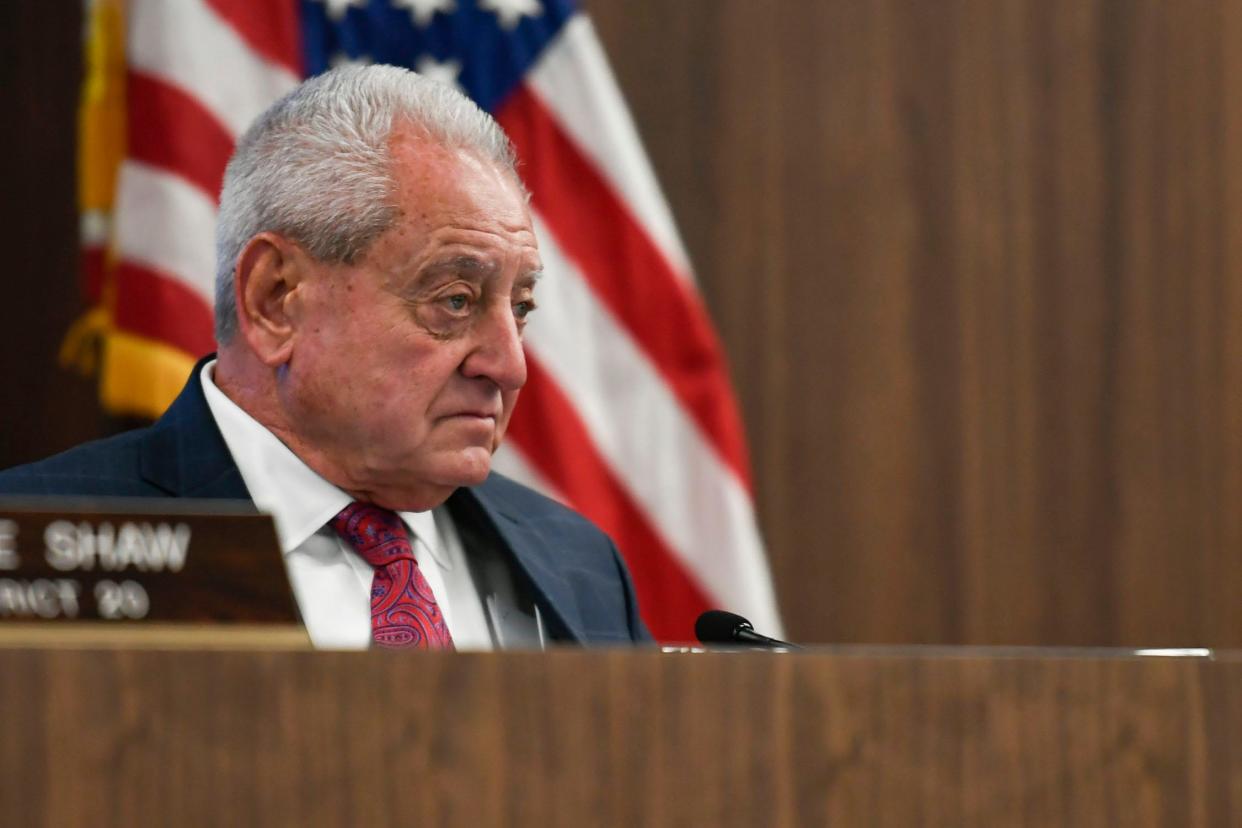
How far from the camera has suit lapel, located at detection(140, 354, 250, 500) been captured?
163cm

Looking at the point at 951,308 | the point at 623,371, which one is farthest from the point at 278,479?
the point at 951,308

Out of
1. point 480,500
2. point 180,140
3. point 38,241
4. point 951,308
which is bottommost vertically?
point 480,500

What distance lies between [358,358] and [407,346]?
0.06 meters

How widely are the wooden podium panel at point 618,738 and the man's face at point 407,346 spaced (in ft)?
2.93

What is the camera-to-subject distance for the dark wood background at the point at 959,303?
295 cm

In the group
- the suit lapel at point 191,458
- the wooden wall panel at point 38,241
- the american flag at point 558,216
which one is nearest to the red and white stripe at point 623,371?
the american flag at point 558,216

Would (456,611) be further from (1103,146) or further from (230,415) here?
(1103,146)

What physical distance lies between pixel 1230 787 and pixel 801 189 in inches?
87.9

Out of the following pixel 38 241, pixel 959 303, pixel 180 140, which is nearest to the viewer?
pixel 180 140

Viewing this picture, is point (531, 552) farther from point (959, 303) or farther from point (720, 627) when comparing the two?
point (959, 303)

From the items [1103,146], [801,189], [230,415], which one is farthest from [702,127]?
[230,415]

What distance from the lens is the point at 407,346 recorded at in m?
1.67

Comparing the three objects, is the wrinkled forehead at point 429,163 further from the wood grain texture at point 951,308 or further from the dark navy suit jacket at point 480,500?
the wood grain texture at point 951,308

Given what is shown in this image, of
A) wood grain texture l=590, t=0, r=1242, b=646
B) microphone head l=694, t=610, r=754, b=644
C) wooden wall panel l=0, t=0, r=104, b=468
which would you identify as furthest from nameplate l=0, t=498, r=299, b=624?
wood grain texture l=590, t=0, r=1242, b=646
